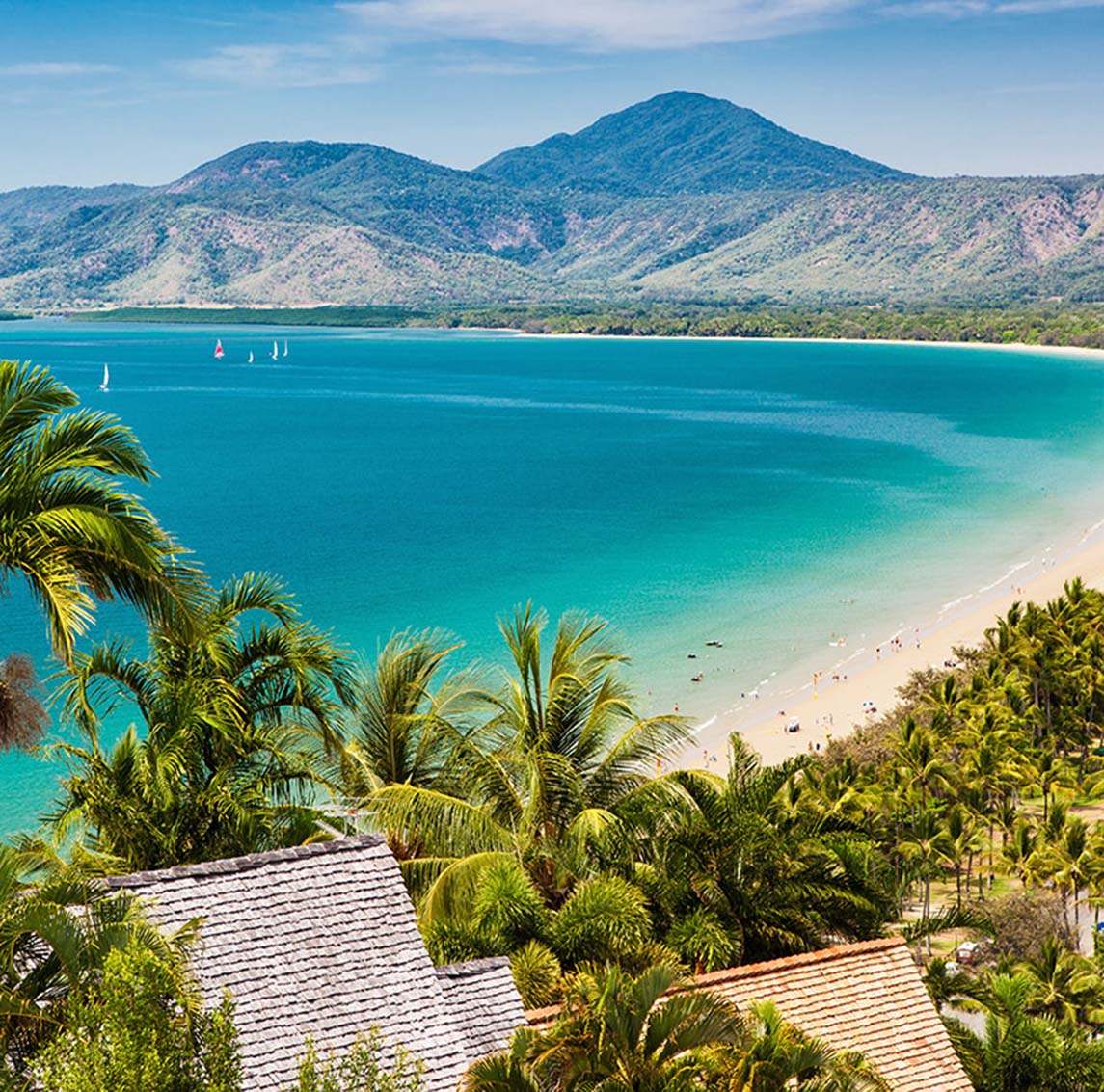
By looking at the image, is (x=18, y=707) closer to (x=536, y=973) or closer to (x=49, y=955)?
(x=49, y=955)

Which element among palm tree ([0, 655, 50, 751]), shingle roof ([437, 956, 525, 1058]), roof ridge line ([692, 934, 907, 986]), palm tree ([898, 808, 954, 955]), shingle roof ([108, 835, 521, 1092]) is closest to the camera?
palm tree ([0, 655, 50, 751])

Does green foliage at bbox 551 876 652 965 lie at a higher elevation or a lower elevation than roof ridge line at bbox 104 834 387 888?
lower

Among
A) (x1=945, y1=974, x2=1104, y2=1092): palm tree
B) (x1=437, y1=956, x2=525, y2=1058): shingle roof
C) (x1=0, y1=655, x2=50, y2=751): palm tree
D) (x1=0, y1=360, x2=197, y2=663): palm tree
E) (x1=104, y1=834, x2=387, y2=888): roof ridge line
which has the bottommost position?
(x1=945, y1=974, x2=1104, y2=1092): palm tree

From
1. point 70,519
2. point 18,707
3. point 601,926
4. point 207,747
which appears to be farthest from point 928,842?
point 70,519

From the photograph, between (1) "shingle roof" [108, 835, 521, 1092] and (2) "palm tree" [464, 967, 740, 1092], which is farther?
(1) "shingle roof" [108, 835, 521, 1092]

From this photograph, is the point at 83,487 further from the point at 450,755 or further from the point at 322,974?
the point at 450,755

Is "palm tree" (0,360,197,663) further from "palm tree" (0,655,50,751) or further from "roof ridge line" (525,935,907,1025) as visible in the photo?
"roof ridge line" (525,935,907,1025)

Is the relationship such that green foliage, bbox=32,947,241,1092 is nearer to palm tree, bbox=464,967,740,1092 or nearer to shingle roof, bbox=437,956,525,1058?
palm tree, bbox=464,967,740,1092

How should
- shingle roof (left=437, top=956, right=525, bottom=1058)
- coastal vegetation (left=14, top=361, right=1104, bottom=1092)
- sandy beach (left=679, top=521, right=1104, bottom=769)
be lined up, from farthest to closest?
sandy beach (left=679, top=521, right=1104, bottom=769)
shingle roof (left=437, top=956, right=525, bottom=1058)
coastal vegetation (left=14, top=361, right=1104, bottom=1092)

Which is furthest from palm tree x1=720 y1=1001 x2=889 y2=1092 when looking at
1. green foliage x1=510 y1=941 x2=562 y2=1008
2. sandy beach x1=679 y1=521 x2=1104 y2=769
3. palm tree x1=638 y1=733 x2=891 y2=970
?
sandy beach x1=679 y1=521 x2=1104 y2=769
